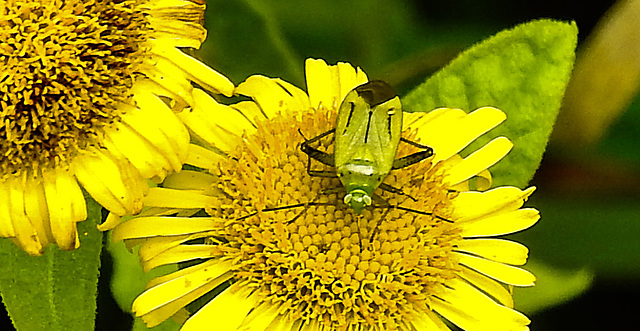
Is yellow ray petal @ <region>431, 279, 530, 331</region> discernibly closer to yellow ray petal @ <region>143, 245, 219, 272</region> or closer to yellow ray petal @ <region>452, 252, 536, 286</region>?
yellow ray petal @ <region>452, 252, 536, 286</region>

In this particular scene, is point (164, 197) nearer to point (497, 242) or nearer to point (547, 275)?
point (497, 242)

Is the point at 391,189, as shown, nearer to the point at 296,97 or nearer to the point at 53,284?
the point at 296,97

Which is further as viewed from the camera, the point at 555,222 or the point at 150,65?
the point at 555,222

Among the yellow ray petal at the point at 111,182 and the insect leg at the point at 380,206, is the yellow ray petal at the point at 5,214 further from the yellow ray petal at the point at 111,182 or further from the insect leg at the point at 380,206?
the insect leg at the point at 380,206

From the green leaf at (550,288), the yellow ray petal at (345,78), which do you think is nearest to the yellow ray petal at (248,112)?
the yellow ray petal at (345,78)

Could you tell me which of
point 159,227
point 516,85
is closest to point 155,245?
point 159,227

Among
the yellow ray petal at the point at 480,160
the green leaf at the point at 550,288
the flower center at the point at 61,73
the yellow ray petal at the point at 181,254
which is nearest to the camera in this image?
the flower center at the point at 61,73

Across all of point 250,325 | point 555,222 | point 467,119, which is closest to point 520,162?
point 467,119
